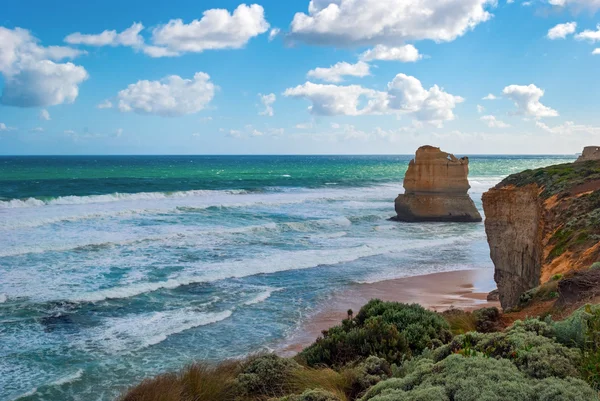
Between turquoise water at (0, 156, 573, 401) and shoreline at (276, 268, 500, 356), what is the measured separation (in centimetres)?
47

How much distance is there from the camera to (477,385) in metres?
4.59

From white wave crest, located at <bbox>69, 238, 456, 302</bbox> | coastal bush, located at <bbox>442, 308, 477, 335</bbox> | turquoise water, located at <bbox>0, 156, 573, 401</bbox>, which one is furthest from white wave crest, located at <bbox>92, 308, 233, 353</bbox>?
coastal bush, located at <bbox>442, 308, 477, 335</bbox>

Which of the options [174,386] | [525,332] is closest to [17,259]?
[174,386]

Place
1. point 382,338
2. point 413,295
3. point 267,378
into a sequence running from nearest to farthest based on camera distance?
point 267,378 → point 382,338 → point 413,295

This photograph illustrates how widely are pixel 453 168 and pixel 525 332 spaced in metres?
30.1

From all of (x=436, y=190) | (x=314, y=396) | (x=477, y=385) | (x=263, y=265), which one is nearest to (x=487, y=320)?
(x=314, y=396)

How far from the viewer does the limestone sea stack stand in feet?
115

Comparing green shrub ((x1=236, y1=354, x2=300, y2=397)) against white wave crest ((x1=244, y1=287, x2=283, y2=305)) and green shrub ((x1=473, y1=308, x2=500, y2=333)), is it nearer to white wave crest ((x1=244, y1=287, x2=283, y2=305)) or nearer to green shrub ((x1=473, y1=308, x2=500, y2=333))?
green shrub ((x1=473, y1=308, x2=500, y2=333))

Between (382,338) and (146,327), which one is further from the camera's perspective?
(146,327)

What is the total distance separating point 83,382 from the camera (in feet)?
33.3

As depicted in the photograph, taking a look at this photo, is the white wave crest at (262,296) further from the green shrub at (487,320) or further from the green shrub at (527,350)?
the green shrub at (527,350)

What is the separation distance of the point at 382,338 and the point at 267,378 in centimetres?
207

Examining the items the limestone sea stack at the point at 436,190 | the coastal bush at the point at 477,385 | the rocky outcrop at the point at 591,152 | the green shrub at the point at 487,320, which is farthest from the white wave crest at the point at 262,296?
the limestone sea stack at the point at 436,190

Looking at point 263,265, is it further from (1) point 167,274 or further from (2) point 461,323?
(2) point 461,323
